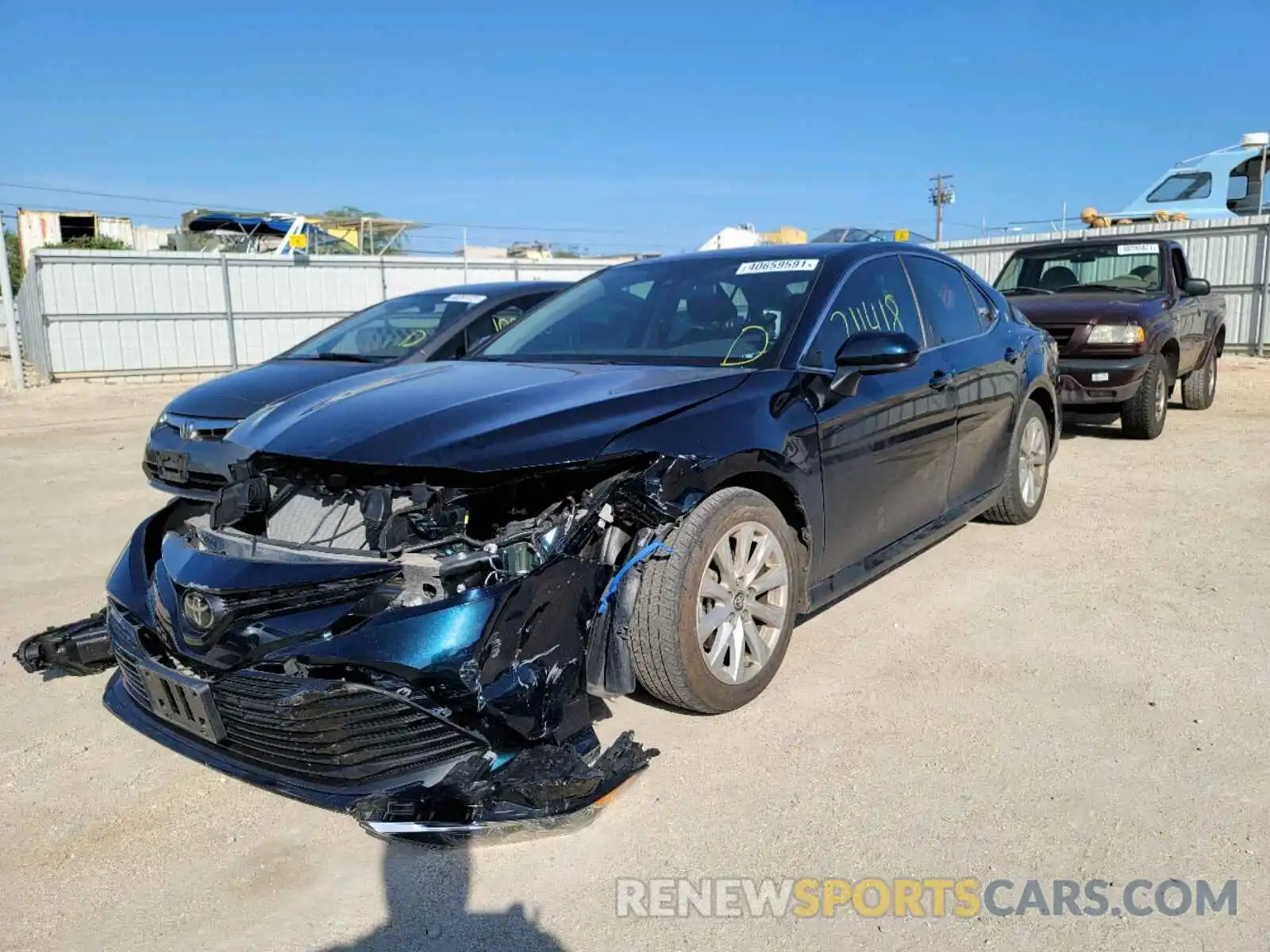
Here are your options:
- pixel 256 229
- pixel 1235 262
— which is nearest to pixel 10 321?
pixel 256 229

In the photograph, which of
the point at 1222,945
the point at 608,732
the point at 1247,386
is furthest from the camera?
the point at 1247,386

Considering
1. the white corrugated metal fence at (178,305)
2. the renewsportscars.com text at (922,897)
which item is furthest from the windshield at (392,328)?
the white corrugated metal fence at (178,305)

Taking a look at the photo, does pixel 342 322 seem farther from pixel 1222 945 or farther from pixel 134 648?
pixel 1222 945

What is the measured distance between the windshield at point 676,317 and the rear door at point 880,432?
0.67ft

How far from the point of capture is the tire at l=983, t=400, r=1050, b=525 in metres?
5.32

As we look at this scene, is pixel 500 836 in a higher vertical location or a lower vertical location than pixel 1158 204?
lower

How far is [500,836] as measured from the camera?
2.44 m

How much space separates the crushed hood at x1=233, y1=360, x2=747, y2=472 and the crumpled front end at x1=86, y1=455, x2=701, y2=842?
70 mm

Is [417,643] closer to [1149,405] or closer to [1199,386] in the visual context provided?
[1149,405]

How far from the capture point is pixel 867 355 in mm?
3543

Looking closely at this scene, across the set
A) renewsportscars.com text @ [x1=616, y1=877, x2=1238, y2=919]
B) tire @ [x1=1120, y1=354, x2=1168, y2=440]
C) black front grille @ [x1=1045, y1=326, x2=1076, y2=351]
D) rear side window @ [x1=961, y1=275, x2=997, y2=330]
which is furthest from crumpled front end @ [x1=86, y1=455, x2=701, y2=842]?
tire @ [x1=1120, y1=354, x2=1168, y2=440]

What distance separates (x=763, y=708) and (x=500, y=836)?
126cm

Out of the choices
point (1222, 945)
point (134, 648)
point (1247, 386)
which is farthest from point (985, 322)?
point (1247, 386)

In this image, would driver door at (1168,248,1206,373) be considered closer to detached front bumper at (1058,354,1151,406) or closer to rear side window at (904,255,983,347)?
detached front bumper at (1058,354,1151,406)
